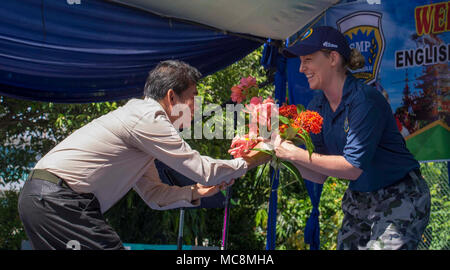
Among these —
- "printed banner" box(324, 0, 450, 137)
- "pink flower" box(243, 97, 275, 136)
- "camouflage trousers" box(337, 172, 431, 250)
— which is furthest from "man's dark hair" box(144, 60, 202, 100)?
"printed banner" box(324, 0, 450, 137)

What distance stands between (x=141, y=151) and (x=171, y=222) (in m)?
4.98

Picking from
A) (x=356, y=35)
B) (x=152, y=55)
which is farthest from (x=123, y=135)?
A: (x=356, y=35)

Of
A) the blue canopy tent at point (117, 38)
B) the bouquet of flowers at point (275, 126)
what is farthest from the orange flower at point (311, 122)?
the blue canopy tent at point (117, 38)

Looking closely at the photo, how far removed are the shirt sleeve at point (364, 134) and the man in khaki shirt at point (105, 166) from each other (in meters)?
0.59

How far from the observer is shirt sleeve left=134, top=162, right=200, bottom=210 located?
2.77 meters

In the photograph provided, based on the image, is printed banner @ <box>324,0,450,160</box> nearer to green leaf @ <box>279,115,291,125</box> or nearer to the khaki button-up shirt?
green leaf @ <box>279,115,291,125</box>

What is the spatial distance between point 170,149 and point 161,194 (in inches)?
20.3

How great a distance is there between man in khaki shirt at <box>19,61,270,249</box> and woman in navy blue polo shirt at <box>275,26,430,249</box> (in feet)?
1.92

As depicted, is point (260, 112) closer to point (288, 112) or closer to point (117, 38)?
point (288, 112)

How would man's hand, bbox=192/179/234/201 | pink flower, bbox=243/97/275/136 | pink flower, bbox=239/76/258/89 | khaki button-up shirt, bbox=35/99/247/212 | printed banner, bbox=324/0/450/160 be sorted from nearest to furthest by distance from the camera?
khaki button-up shirt, bbox=35/99/247/212, pink flower, bbox=243/97/275/136, man's hand, bbox=192/179/234/201, pink flower, bbox=239/76/258/89, printed banner, bbox=324/0/450/160

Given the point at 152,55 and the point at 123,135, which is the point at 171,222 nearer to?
the point at 152,55

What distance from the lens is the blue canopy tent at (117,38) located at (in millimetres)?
3459

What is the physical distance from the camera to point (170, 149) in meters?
2.36

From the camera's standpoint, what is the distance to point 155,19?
3.91m
